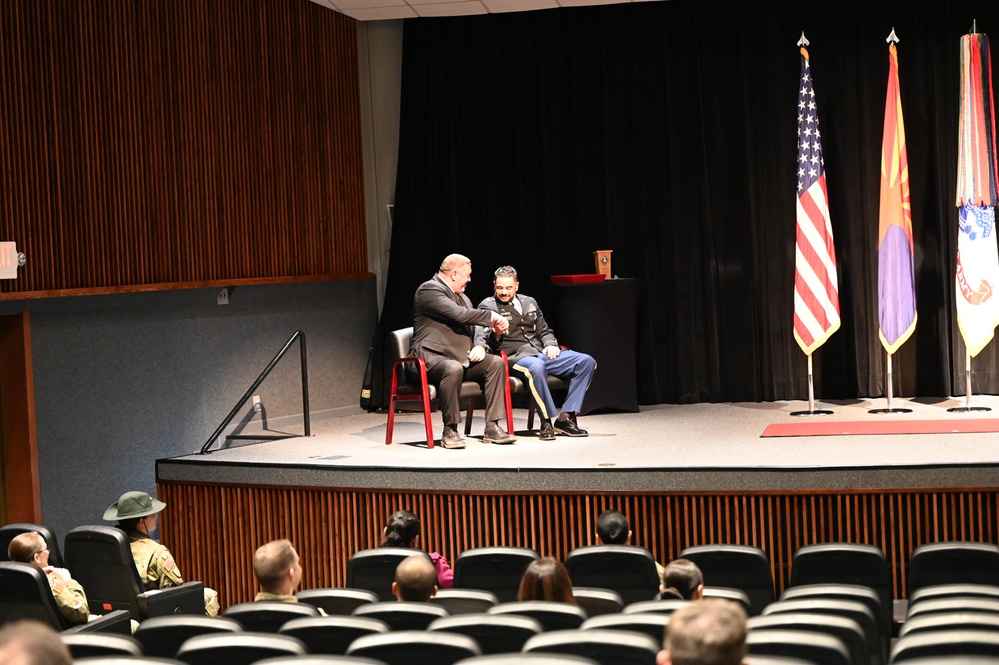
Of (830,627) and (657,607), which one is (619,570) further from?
(830,627)

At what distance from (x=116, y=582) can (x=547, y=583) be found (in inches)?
79.9

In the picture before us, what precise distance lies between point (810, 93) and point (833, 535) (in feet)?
11.7

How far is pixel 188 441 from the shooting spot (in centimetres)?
791

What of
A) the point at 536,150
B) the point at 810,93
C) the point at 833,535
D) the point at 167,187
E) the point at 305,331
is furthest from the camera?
the point at 536,150

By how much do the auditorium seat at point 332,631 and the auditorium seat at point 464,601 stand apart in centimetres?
65

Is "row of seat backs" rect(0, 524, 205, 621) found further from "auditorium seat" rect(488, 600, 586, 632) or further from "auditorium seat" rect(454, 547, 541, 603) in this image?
"auditorium seat" rect(488, 600, 586, 632)

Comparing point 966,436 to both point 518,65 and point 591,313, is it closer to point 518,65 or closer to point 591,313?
point 591,313

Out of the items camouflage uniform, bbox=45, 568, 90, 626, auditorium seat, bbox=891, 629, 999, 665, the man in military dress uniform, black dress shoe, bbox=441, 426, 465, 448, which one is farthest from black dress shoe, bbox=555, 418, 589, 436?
auditorium seat, bbox=891, 629, 999, 665

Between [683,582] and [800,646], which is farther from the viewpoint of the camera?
[683,582]

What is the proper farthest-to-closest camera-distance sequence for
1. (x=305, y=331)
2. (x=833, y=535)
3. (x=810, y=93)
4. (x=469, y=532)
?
1. (x=305, y=331)
2. (x=810, y=93)
3. (x=469, y=532)
4. (x=833, y=535)

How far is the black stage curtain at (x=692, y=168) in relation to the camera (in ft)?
28.9

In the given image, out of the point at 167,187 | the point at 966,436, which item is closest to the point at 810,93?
the point at 966,436

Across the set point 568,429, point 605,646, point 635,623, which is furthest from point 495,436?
point 605,646

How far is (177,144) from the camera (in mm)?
7789
